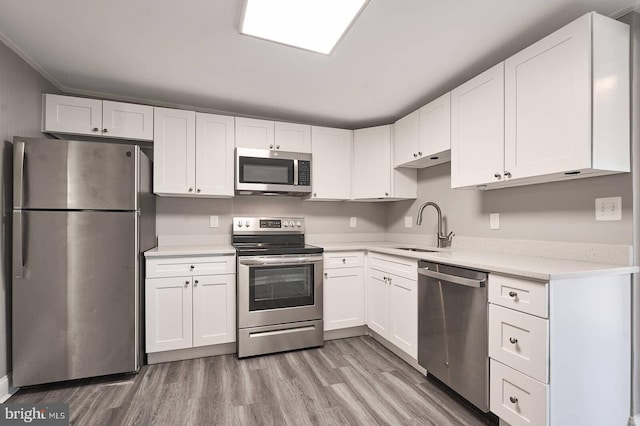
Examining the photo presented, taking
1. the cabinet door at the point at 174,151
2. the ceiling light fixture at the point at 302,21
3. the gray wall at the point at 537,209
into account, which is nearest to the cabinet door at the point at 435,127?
the gray wall at the point at 537,209

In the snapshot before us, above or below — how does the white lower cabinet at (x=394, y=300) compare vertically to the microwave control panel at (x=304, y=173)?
below

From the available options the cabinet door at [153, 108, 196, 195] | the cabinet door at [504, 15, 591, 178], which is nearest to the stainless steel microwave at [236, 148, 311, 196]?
the cabinet door at [153, 108, 196, 195]

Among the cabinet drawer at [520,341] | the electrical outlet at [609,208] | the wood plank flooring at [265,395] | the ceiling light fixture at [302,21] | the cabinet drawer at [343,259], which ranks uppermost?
the ceiling light fixture at [302,21]

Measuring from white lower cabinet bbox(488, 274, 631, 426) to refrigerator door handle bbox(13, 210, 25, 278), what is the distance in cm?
294

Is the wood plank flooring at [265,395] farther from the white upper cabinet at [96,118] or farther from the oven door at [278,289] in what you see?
the white upper cabinet at [96,118]

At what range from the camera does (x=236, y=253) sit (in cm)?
257

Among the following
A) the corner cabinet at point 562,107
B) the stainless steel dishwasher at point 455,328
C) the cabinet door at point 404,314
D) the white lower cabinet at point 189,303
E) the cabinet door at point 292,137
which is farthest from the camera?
the cabinet door at point 292,137

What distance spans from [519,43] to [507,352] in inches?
73.2

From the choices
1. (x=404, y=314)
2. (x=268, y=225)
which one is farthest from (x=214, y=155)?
(x=404, y=314)

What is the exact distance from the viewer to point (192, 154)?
2.72 m

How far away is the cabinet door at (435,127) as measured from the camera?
237 cm

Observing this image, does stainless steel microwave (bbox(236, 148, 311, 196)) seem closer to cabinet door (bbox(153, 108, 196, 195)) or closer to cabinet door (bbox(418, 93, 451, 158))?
cabinet door (bbox(153, 108, 196, 195))

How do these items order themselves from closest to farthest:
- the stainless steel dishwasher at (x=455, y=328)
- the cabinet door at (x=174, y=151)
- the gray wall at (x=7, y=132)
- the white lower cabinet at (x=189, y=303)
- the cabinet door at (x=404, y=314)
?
the stainless steel dishwasher at (x=455, y=328), the gray wall at (x=7, y=132), the cabinet door at (x=404, y=314), the white lower cabinet at (x=189, y=303), the cabinet door at (x=174, y=151)

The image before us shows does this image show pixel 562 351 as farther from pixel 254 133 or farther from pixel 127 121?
pixel 127 121
